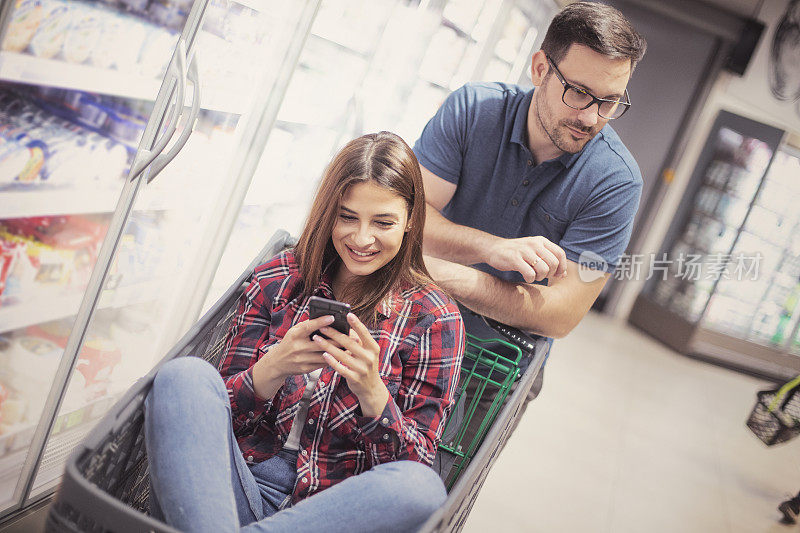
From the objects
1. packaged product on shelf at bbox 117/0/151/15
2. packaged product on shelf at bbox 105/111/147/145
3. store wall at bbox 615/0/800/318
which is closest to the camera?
packaged product on shelf at bbox 117/0/151/15

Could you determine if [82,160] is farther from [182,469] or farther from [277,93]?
[182,469]

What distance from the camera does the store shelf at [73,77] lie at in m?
1.54

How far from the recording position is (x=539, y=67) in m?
1.92

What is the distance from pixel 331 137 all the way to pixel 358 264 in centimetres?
216

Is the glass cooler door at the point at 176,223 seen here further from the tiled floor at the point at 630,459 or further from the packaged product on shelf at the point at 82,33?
the tiled floor at the point at 630,459

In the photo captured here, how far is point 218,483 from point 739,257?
→ 722 centimetres

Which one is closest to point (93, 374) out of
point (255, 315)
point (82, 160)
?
point (82, 160)

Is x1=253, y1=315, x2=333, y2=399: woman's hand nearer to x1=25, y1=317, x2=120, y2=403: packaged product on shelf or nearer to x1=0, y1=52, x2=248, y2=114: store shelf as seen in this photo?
x1=0, y1=52, x2=248, y2=114: store shelf

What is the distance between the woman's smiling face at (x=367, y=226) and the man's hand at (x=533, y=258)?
0.30m

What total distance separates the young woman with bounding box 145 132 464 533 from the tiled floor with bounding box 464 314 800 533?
5.40 ft

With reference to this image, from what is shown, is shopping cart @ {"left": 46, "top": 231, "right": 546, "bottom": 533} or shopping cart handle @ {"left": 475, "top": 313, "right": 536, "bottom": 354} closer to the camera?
shopping cart @ {"left": 46, "top": 231, "right": 546, "bottom": 533}

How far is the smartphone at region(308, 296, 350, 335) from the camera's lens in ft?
4.11

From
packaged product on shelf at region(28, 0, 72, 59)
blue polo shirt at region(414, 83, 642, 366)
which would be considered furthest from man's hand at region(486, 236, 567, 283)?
packaged product on shelf at region(28, 0, 72, 59)

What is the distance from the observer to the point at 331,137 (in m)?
3.62
